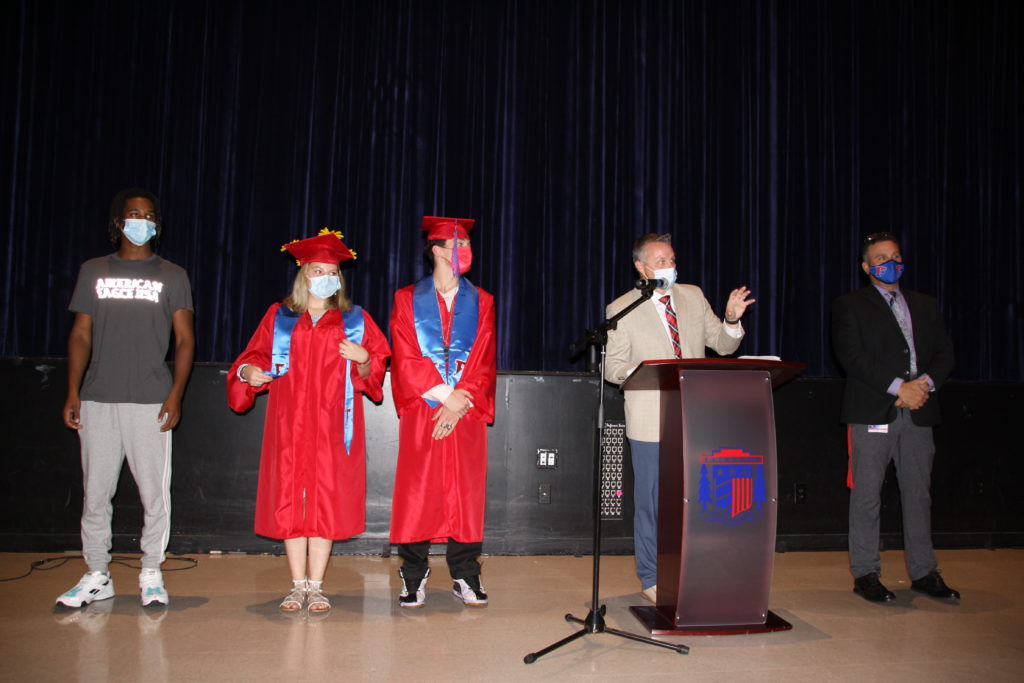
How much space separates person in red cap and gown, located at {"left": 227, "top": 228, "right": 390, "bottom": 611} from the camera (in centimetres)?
331

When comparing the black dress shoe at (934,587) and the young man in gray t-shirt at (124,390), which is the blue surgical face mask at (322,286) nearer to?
the young man in gray t-shirt at (124,390)

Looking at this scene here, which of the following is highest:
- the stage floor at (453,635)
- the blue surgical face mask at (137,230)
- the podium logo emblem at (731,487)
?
the blue surgical face mask at (137,230)

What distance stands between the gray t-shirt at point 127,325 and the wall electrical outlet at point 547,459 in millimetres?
2283

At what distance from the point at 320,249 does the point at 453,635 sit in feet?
5.98

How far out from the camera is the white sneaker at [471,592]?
3484 millimetres

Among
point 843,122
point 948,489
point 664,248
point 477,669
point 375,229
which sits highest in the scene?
point 843,122

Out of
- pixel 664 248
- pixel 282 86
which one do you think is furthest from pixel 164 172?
pixel 664 248

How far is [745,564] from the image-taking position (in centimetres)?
297

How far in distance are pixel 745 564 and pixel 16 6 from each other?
19.8 feet

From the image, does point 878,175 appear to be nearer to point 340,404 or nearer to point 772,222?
point 772,222

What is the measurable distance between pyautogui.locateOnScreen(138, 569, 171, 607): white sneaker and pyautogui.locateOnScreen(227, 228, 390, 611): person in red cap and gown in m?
0.54

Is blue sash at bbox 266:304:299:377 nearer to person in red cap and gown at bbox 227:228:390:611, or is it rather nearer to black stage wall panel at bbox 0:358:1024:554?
person in red cap and gown at bbox 227:228:390:611

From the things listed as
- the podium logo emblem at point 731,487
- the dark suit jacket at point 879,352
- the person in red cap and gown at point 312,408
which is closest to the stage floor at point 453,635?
the person in red cap and gown at point 312,408

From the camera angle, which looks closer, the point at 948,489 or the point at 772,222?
the point at 948,489
